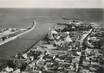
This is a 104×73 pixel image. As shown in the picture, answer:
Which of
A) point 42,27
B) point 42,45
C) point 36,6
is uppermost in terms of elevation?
point 36,6

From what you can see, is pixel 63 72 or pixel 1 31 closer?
pixel 63 72

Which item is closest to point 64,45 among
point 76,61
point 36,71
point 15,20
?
point 76,61

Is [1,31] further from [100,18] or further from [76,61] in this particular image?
[100,18]

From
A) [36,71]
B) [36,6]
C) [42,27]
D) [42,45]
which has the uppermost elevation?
[36,6]

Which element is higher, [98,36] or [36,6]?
[36,6]

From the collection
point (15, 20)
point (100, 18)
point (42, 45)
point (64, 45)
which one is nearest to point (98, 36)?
point (100, 18)

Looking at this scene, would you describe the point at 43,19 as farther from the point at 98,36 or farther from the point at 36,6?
the point at 98,36
